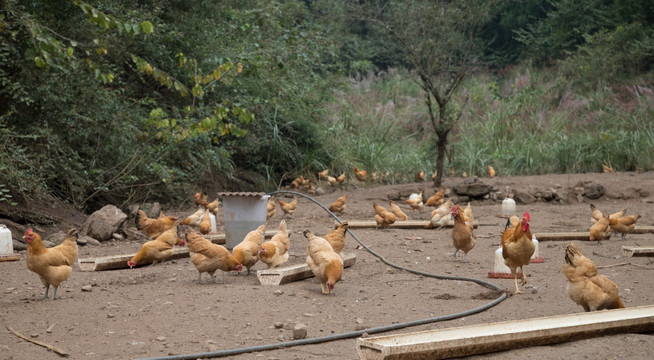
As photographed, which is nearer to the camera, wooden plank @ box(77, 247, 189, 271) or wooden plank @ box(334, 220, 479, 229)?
wooden plank @ box(77, 247, 189, 271)

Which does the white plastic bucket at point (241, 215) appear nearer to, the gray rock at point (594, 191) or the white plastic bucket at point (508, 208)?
the white plastic bucket at point (508, 208)

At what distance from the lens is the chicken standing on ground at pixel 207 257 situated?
642cm

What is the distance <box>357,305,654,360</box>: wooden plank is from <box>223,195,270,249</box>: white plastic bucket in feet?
14.5

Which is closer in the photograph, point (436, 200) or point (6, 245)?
point (6, 245)

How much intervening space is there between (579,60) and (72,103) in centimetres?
1863

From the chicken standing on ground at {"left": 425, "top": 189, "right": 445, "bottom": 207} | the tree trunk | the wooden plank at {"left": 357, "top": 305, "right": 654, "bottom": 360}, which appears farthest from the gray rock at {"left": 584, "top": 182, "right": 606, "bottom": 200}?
the wooden plank at {"left": 357, "top": 305, "right": 654, "bottom": 360}

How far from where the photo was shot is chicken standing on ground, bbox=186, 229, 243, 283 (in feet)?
21.1

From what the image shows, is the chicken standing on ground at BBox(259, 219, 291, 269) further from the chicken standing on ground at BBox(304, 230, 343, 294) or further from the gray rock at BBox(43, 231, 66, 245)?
the gray rock at BBox(43, 231, 66, 245)

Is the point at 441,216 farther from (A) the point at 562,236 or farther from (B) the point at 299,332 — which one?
(B) the point at 299,332

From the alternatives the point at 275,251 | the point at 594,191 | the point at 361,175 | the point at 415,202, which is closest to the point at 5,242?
the point at 275,251

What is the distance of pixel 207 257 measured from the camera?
21.1 feet

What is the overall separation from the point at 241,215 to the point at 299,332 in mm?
3884

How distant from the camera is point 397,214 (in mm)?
10883

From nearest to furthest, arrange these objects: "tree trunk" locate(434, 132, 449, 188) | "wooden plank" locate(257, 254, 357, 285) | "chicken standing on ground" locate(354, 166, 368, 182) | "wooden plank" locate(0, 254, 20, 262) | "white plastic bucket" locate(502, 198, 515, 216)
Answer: "wooden plank" locate(257, 254, 357, 285) → "wooden plank" locate(0, 254, 20, 262) → "white plastic bucket" locate(502, 198, 515, 216) → "tree trunk" locate(434, 132, 449, 188) → "chicken standing on ground" locate(354, 166, 368, 182)
